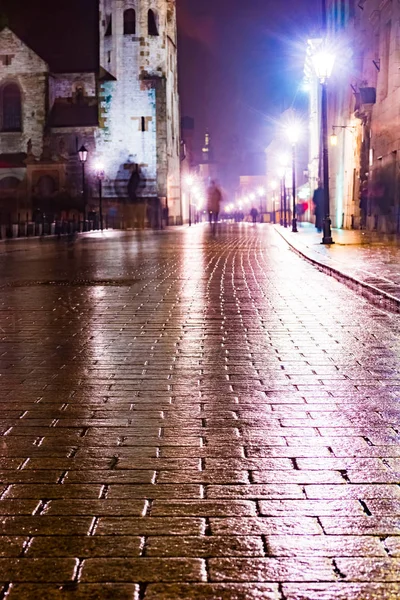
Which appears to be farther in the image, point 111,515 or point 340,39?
point 340,39

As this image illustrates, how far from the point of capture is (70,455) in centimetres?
423

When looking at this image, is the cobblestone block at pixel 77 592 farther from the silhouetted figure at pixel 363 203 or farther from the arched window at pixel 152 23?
the arched window at pixel 152 23

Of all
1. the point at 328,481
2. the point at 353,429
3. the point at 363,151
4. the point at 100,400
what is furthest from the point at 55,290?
the point at 363,151

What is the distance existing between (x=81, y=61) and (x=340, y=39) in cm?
3190

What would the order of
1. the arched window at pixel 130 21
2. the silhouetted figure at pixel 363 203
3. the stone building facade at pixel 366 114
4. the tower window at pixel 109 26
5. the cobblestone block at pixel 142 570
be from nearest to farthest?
the cobblestone block at pixel 142 570
the stone building facade at pixel 366 114
the silhouetted figure at pixel 363 203
the arched window at pixel 130 21
the tower window at pixel 109 26

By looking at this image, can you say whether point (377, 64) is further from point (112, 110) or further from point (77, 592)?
point (112, 110)

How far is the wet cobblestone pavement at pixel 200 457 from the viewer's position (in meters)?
2.79

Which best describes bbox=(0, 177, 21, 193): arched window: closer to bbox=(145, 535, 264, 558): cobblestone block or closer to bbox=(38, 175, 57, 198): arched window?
bbox=(38, 175, 57, 198): arched window

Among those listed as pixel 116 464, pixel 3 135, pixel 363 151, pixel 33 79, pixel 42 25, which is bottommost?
pixel 116 464

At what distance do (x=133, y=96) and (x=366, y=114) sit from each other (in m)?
33.2

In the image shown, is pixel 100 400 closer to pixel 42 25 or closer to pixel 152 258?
pixel 152 258

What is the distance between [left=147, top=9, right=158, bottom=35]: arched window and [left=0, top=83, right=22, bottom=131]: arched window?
1233 cm

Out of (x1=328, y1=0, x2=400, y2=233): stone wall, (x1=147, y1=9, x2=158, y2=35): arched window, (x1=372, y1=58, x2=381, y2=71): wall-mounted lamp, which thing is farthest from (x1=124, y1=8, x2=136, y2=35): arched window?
(x1=372, y1=58, x2=381, y2=71): wall-mounted lamp

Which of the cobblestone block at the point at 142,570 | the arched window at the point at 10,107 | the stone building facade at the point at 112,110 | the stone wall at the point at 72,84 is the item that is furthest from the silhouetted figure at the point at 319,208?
the cobblestone block at the point at 142,570
